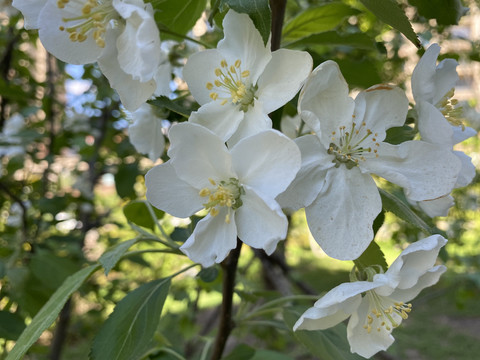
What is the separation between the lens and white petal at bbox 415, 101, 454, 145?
820 mm

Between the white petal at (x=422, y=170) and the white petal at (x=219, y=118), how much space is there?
0.25m

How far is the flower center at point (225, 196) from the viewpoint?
826mm

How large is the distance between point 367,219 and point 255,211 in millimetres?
185

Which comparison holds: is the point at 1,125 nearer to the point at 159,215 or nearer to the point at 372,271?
the point at 159,215

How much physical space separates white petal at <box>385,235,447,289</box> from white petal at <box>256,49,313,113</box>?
33cm

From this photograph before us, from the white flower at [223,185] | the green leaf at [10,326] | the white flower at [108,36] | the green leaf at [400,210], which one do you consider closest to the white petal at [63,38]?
the white flower at [108,36]

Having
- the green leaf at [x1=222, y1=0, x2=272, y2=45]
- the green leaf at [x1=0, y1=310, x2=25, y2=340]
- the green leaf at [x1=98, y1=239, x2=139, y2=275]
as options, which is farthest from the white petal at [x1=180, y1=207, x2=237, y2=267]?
the green leaf at [x1=0, y1=310, x2=25, y2=340]

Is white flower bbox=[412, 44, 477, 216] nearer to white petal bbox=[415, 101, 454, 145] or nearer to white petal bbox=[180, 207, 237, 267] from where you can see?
white petal bbox=[415, 101, 454, 145]

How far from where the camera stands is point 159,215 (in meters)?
1.45

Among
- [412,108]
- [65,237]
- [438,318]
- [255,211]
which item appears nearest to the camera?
[255,211]

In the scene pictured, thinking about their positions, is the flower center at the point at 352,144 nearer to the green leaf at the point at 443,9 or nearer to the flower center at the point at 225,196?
the flower center at the point at 225,196

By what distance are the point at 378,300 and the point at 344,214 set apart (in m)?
0.22

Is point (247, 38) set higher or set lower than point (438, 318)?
higher

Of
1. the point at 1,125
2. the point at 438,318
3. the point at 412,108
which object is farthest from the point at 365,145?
the point at 438,318
